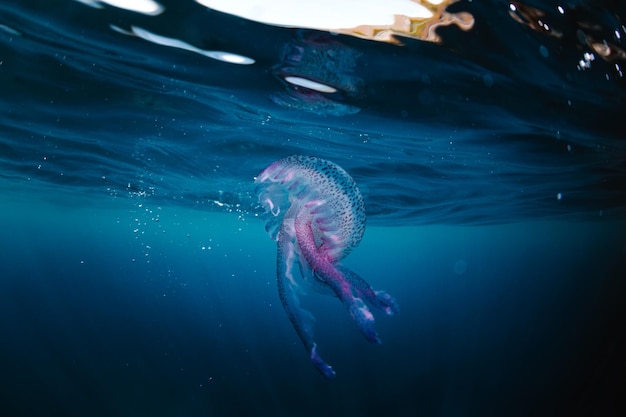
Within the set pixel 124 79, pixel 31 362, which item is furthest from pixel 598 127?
pixel 31 362

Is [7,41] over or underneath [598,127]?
underneath

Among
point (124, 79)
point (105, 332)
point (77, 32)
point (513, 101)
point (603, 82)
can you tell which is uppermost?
point (603, 82)

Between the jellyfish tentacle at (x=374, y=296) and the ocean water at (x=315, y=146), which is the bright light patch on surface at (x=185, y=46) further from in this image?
the jellyfish tentacle at (x=374, y=296)

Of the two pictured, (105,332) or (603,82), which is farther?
(105,332)

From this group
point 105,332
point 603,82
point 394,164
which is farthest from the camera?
point 105,332

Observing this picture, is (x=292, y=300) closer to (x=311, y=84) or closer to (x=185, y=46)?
(x=185, y=46)

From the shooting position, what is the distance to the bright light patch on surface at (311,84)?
6.86 metres

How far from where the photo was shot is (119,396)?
13.6 meters

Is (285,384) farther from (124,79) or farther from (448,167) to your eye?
(124,79)

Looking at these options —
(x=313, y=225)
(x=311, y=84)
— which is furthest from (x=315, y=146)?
(x=313, y=225)

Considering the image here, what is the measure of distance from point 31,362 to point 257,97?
18.5 meters

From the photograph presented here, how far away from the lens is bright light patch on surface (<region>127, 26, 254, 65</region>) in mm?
5621

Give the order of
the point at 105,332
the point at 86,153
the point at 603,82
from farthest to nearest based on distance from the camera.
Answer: the point at 105,332 → the point at 86,153 → the point at 603,82

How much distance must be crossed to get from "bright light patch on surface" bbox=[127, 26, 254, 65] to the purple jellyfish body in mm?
3134
